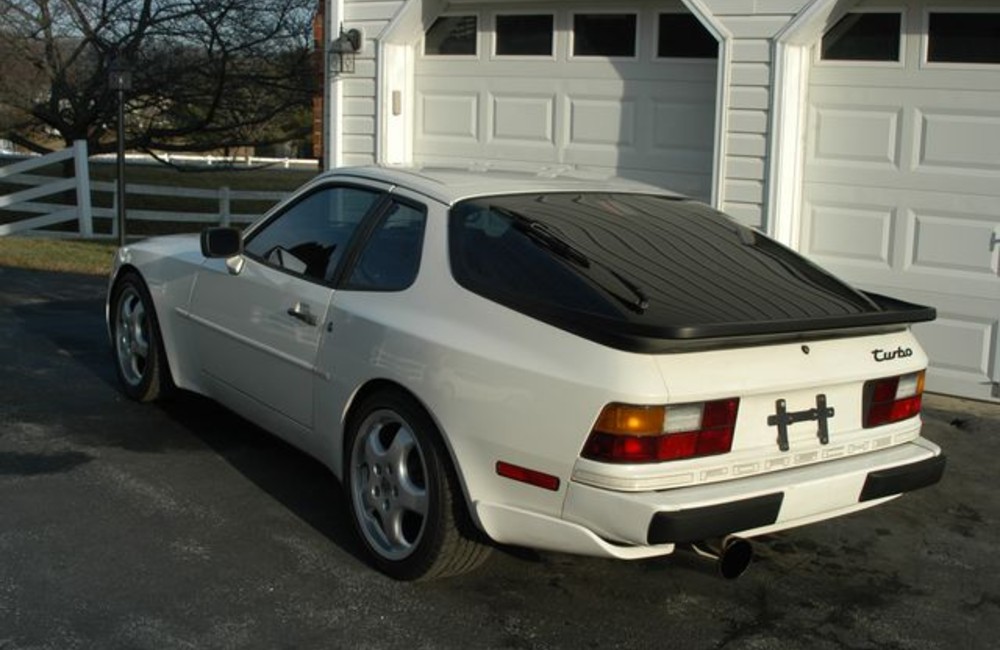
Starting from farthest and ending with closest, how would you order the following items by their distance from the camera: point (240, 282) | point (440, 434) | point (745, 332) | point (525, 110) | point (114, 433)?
1. point (525, 110)
2. point (114, 433)
3. point (240, 282)
4. point (440, 434)
5. point (745, 332)

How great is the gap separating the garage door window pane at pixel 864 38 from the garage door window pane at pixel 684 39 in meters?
0.95

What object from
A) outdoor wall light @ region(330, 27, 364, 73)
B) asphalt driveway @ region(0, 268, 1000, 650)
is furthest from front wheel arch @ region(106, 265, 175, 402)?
outdoor wall light @ region(330, 27, 364, 73)

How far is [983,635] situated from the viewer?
395cm

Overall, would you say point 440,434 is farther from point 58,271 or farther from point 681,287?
point 58,271

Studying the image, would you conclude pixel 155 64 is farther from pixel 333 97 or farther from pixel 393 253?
pixel 393 253

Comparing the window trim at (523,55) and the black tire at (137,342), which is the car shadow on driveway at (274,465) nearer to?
the black tire at (137,342)

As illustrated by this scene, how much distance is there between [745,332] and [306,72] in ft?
56.9

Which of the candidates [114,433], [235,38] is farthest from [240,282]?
[235,38]

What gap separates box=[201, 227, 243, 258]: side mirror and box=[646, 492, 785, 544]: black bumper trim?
104 inches

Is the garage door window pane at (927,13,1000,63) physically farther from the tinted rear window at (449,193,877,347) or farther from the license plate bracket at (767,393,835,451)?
the license plate bracket at (767,393,835,451)

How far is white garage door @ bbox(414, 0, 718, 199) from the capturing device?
8.55m

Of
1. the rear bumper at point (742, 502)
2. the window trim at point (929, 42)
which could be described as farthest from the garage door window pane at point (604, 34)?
the rear bumper at point (742, 502)

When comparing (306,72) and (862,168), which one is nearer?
(862,168)

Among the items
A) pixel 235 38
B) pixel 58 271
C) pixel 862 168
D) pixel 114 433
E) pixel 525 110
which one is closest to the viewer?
pixel 114 433
